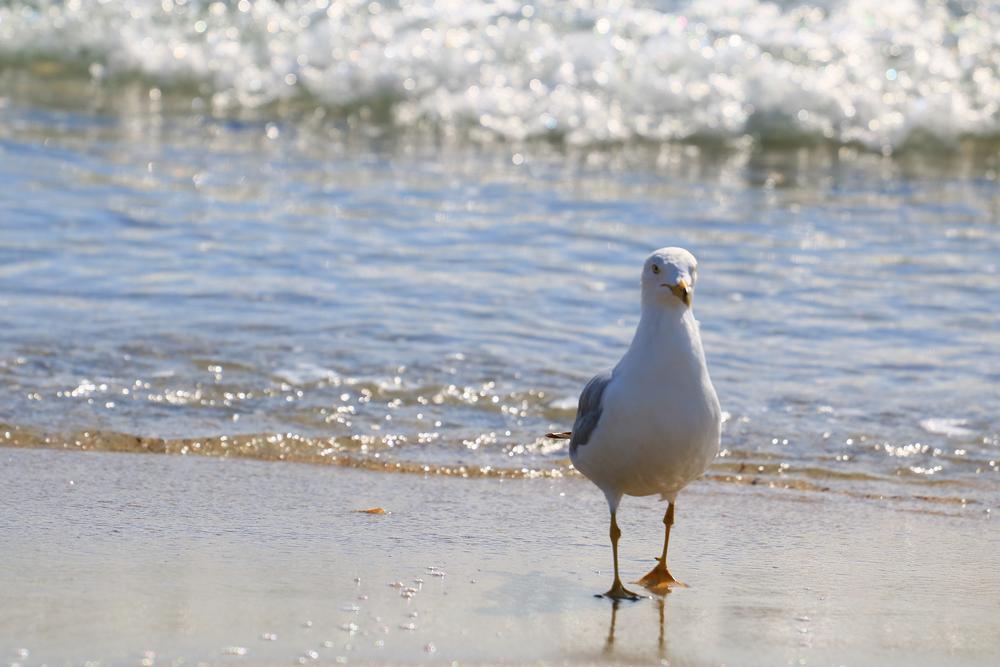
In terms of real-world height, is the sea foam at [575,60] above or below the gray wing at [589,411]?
above

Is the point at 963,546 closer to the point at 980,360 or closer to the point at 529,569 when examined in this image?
the point at 529,569

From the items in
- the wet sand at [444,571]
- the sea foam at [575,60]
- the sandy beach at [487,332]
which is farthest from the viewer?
the sea foam at [575,60]

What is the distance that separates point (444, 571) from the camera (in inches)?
151

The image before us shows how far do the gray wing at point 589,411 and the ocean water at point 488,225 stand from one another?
1.06 meters

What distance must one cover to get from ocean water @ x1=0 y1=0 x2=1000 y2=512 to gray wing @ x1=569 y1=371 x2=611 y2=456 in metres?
1.06

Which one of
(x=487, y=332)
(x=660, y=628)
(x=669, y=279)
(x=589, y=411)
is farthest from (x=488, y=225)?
(x=660, y=628)

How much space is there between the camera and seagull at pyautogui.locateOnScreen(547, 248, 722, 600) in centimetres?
371

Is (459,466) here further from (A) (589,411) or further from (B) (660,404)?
(B) (660,404)

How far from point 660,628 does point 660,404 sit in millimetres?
542

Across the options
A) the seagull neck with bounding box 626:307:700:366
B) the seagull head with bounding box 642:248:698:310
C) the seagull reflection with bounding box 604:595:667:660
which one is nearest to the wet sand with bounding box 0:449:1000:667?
the seagull reflection with bounding box 604:595:667:660

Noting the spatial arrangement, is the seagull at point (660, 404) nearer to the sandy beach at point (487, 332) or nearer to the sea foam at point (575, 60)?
the sandy beach at point (487, 332)

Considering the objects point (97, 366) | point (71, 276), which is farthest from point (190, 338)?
point (71, 276)

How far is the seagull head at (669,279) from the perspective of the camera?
3734 mm

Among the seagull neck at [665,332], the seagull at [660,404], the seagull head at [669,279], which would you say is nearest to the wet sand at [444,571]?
the seagull at [660,404]
